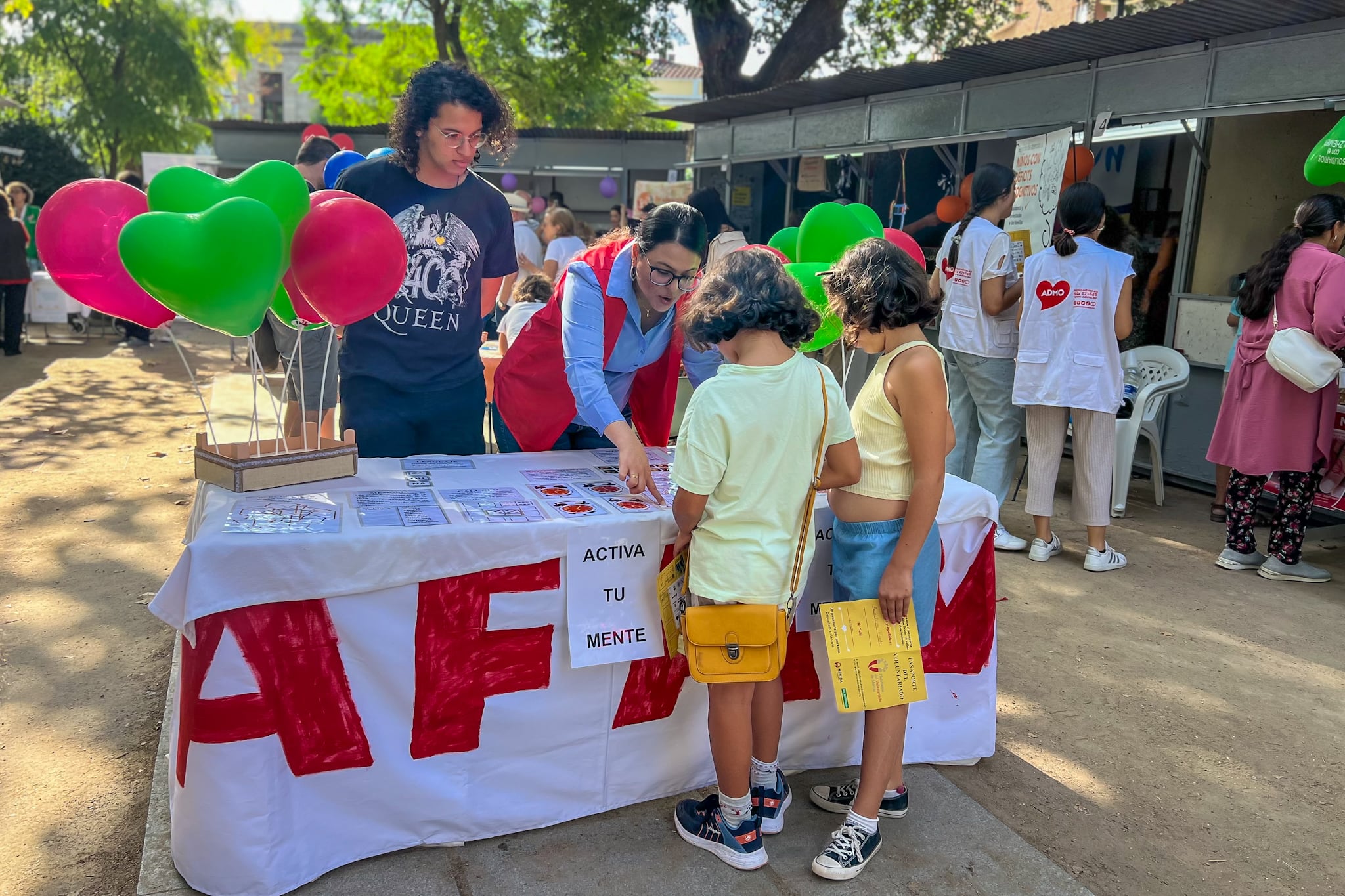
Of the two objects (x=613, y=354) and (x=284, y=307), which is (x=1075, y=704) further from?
(x=284, y=307)

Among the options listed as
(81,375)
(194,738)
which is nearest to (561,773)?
(194,738)

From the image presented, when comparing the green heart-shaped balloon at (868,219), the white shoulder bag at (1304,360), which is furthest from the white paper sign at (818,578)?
the white shoulder bag at (1304,360)

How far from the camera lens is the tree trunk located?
1328cm

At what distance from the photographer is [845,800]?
246 cm

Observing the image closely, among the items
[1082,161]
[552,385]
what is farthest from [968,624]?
[1082,161]

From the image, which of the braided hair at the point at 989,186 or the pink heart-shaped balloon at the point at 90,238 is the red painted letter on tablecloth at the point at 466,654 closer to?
the pink heart-shaped balloon at the point at 90,238

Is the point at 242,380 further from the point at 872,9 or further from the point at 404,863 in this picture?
the point at 872,9

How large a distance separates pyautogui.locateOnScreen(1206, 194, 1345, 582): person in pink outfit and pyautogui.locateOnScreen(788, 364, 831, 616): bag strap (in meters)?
3.27

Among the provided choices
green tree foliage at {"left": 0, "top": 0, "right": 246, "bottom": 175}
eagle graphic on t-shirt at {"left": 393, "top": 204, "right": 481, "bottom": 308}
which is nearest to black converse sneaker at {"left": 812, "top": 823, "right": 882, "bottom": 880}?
eagle graphic on t-shirt at {"left": 393, "top": 204, "right": 481, "bottom": 308}

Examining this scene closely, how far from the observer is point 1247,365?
4.62 m

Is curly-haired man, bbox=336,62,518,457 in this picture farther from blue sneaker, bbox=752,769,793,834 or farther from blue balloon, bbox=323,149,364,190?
blue sneaker, bbox=752,769,793,834

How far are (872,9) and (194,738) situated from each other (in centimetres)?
1662

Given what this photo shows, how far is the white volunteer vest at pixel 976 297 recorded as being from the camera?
4.67m

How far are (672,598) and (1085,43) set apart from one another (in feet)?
17.3
